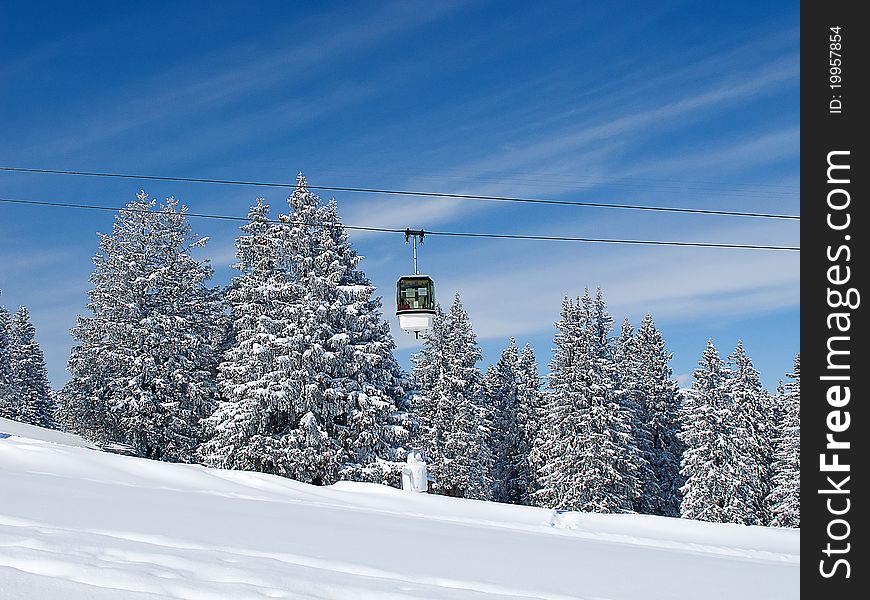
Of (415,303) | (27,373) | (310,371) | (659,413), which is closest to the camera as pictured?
(415,303)

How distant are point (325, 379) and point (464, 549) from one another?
14.9 metres

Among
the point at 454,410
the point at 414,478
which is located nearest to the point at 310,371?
the point at 414,478

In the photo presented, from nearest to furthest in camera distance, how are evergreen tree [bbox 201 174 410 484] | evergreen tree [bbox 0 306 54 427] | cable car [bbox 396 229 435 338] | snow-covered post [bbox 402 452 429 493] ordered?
cable car [bbox 396 229 435 338]
snow-covered post [bbox 402 452 429 493]
evergreen tree [bbox 201 174 410 484]
evergreen tree [bbox 0 306 54 427]

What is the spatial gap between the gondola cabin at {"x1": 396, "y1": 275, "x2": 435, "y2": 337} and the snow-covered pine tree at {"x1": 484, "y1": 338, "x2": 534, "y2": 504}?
26035 mm

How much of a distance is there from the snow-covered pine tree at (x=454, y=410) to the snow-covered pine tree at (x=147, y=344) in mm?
9804

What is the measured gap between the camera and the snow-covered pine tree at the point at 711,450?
31.1 m

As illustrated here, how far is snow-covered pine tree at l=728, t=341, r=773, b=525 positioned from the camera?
31.7 metres

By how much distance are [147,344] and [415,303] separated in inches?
601

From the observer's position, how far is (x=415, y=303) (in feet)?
34.6
